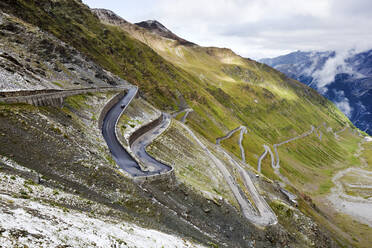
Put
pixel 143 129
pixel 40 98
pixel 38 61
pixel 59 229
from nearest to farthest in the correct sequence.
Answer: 1. pixel 59 229
2. pixel 40 98
3. pixel 38 61
4. pixel 143 129

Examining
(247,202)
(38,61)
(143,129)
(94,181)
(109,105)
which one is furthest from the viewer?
(109,105)

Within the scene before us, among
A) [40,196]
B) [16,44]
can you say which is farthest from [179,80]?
[40,196]

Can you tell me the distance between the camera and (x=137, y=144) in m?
57.8

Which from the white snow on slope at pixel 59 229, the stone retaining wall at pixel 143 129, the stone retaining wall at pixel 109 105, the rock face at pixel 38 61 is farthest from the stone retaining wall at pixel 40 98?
the white snow on slope at pixel 59 229

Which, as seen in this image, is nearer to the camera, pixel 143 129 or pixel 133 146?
pixel 133 146

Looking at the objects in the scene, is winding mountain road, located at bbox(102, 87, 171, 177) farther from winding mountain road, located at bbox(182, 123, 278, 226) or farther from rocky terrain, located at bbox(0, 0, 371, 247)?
winding mountain road, located at bbox(182, 123, 278, 226)

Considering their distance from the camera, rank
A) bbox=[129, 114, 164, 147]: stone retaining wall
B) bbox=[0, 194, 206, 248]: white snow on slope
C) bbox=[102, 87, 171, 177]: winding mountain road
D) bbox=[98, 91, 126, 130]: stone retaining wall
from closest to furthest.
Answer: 1. bbox=[0, 194, 206, 248]: white snow on slope
2. bbox=[102, 87, 171, 177]: winding mountain road
3. bbox=[98, 91, 126, 130]: stone retaining wall
4. bbox=[129, 114, 164, 147]: stone retaining wall

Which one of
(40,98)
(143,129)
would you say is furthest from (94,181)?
(143,129)

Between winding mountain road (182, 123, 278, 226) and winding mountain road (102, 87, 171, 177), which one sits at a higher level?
winding mountain road (102, 87, 171, 177)

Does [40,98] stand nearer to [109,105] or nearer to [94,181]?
[94,181]

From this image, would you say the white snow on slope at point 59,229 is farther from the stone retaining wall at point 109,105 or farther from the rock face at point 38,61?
the stone retaining wall at point 109,105

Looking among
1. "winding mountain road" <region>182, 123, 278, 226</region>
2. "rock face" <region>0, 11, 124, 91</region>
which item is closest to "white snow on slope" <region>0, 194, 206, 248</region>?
"rock face" <region>0, 11, 124, 91</region>

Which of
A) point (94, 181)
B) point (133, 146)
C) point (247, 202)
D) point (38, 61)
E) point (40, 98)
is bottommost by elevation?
point (247, 202)

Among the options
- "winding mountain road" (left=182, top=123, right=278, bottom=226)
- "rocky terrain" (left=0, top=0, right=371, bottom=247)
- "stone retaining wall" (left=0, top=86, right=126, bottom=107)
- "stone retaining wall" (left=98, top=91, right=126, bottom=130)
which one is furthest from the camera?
"stone retaining wall" (left=98, top=91, right=126, bottom=130)
